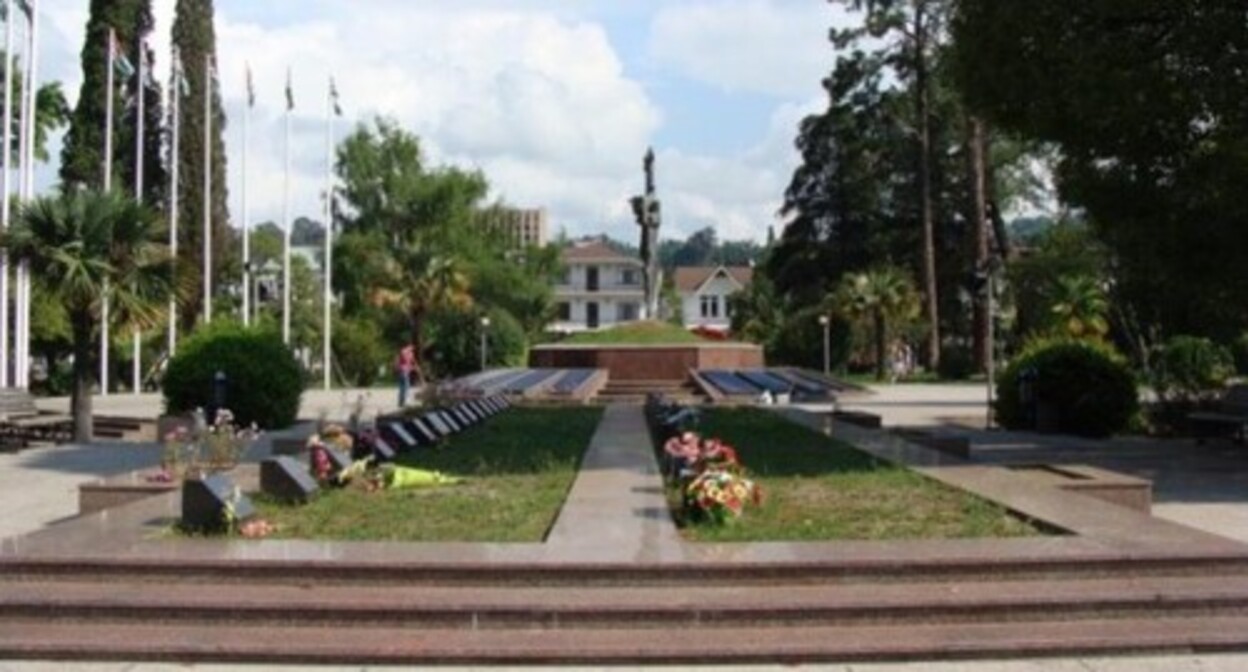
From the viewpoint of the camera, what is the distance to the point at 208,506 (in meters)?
9.78

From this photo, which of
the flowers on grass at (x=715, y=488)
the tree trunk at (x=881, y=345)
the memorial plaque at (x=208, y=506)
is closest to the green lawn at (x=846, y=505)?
the flowers on grass at (x=715, y=488)

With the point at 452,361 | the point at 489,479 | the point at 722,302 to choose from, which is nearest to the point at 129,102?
the point at 452,361

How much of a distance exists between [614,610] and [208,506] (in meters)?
3.41

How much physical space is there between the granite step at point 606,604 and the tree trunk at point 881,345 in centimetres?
5114

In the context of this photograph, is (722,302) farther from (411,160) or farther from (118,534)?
(118,534)

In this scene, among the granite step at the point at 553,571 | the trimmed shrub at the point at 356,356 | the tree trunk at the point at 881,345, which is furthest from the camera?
the trimmed shrub at the point at 356,356

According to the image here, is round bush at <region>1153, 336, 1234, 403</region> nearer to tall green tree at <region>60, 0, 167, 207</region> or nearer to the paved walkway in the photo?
the paved walkway

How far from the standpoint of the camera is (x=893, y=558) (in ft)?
28.1

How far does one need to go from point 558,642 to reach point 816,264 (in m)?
65.2

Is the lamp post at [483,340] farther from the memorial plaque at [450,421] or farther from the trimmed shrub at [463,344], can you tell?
the memorial plaque at [450,421]

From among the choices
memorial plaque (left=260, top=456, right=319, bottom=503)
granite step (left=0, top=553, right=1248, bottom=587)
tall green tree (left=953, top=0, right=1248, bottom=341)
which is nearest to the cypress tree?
tall green tree (left=953, top=0, right=1248, bottom=341)

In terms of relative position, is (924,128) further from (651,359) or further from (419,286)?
(419,286)

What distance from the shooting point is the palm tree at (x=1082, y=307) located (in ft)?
146

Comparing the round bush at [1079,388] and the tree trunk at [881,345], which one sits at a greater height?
the tree trunk at [881,345]
